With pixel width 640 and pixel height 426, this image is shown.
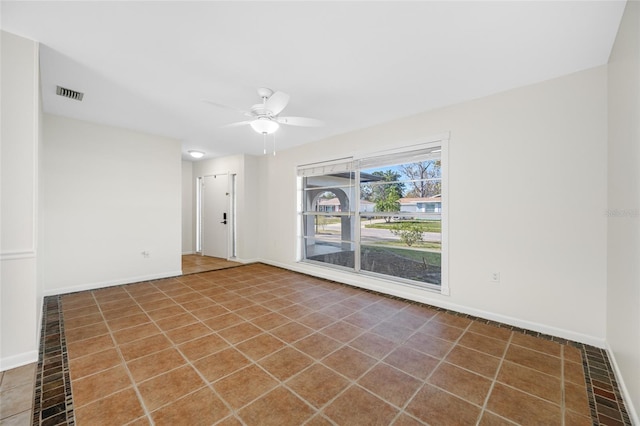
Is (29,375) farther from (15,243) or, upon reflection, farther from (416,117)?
(416,117)

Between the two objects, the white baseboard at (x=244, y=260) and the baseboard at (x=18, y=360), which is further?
the white baseboard at (x=244, y=260)

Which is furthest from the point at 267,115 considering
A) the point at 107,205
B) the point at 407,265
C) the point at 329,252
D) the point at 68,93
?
the point at 407,265

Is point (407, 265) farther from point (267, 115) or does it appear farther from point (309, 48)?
point (309, 48)

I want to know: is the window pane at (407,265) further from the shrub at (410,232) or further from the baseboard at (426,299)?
the baseboard at (426,299)

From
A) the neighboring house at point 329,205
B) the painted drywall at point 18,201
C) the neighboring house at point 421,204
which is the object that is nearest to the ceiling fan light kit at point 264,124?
the painted drywall at point 18,201

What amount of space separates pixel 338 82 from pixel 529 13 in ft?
5.21

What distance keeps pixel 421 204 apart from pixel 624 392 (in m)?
2.46

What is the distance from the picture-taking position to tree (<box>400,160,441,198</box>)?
359cm

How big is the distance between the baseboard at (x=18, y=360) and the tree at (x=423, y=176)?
440 centimetres

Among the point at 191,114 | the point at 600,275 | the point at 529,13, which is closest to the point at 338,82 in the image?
the point at 529,13

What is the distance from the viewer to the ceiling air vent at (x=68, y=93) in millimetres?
2963

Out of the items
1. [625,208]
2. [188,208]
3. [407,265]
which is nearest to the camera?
[625,208]

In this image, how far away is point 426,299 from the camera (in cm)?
351

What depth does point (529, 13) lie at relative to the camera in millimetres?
1804
